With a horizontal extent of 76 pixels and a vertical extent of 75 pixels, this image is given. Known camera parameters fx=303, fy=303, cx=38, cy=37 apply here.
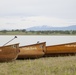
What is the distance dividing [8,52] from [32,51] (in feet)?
7.65

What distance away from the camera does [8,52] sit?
16562mm

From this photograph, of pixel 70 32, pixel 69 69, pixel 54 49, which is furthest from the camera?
pixel 70 32

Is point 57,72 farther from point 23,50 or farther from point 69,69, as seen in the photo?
point 23,50

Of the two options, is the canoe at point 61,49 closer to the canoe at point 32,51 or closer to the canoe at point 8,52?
the canoe at point 32,51

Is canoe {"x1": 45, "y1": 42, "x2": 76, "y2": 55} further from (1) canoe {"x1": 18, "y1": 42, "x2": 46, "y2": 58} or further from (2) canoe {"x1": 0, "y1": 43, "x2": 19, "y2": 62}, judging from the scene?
(2) canoe {"x1": 0, "y1": 43, "x2": 19, "y2": 62}

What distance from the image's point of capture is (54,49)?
65.4 ft

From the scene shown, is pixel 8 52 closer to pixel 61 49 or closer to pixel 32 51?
pixel 32 51

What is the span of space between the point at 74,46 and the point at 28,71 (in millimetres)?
8007

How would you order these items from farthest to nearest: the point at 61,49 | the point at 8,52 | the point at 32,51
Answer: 1. the point at 61,49
2. the point at 32,51
3. the point at 8,52

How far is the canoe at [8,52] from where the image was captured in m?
16.3

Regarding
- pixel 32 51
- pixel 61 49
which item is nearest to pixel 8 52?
pixel 32 51

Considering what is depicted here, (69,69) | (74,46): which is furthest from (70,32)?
(69,69)

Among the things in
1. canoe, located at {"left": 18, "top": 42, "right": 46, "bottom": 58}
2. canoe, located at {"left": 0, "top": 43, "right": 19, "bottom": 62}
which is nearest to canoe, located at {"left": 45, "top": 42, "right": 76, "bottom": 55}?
canoe, located at {"left": 18, "top": 42, "right": 46, "bottom": 58}

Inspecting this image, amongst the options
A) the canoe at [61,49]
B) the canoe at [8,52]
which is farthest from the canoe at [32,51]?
the canoe at [8,52]
